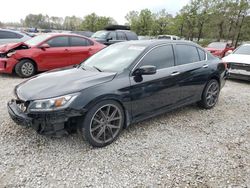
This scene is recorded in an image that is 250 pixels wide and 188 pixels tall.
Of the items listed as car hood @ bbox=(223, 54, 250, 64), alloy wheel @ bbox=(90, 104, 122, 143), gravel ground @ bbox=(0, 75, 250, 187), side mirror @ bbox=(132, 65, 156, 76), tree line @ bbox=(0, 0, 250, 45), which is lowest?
gravel ground @ bbox=(0, 75, 250, 187)

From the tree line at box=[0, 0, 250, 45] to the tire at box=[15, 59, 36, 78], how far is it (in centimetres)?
2444

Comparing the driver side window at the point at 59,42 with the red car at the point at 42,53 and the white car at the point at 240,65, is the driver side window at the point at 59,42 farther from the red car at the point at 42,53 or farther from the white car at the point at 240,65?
the white car at the point at 240,65

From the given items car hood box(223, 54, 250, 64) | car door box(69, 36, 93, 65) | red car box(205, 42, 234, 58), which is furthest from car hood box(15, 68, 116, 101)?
red car box(205, 42, 234, 58)

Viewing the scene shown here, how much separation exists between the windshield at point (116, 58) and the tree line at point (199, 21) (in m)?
25.0

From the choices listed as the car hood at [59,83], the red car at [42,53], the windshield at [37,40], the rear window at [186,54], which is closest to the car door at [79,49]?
the red car at [42,53]

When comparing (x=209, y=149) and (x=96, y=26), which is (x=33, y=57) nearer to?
(x=209, y=149)

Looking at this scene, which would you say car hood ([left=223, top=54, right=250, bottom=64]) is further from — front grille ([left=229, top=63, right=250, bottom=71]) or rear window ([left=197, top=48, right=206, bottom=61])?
rear window ([left=197, top=48, right=206, bottom=61])

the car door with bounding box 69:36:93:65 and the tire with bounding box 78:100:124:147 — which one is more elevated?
the car door with bounding box 69:36:93:65

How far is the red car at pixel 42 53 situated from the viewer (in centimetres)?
657

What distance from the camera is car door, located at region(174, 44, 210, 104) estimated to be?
401 cm

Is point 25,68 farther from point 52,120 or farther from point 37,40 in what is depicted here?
point 52,120

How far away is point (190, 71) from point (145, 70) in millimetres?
1269

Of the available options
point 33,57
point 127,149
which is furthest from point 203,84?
point 33,57

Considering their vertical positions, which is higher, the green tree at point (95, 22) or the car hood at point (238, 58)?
the green tree at point (95, 22)
